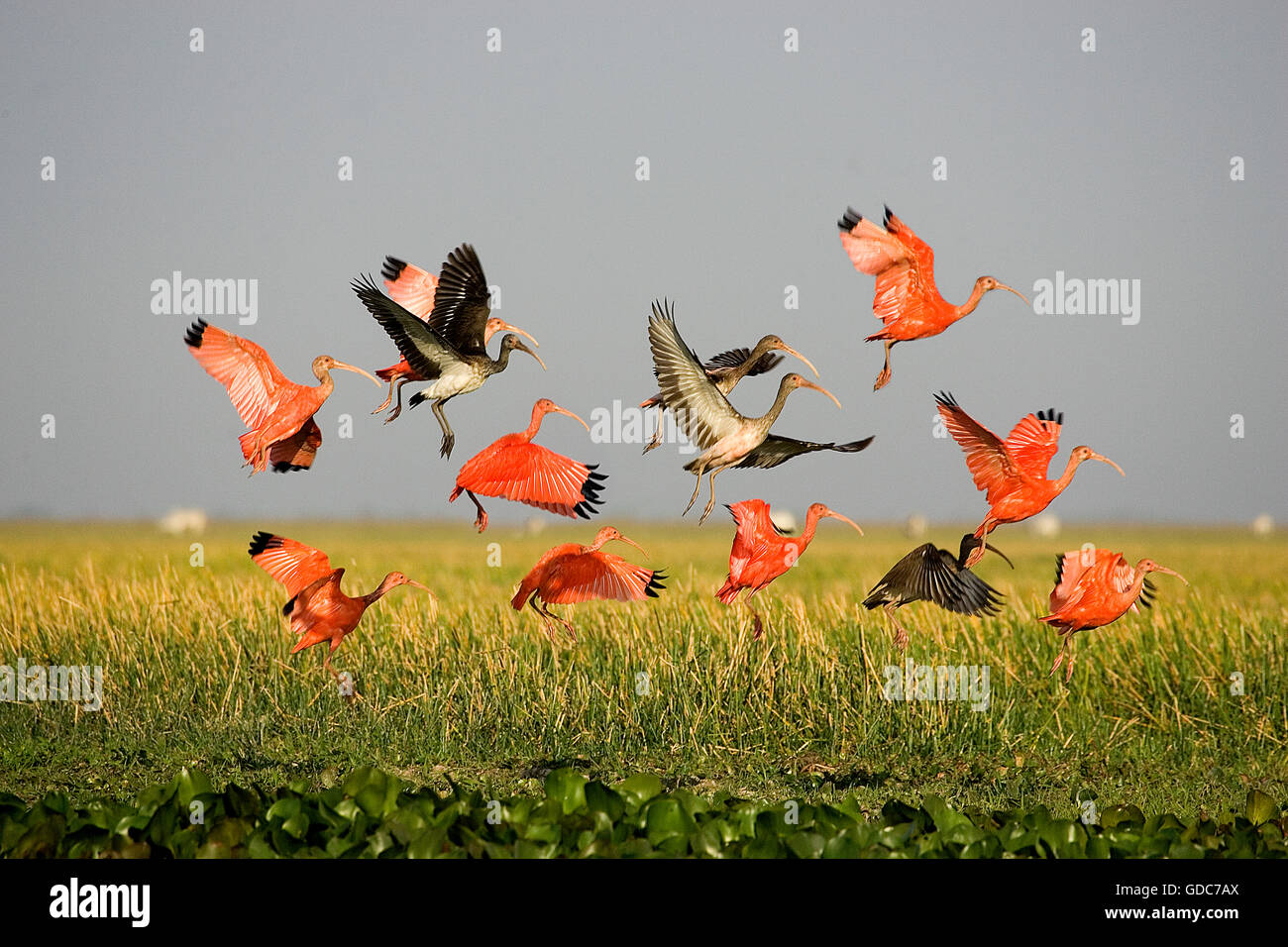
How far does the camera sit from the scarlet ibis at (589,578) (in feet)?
20.6

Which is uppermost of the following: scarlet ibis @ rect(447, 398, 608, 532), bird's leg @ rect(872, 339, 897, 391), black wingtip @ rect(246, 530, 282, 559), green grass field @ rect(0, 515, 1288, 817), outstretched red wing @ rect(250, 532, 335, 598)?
bird's leg @ rect(872, 339, 897, 391)

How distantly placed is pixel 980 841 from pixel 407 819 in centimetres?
231

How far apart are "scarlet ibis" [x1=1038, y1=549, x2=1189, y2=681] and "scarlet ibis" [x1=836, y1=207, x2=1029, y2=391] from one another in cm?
140

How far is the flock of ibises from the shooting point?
5516 mm

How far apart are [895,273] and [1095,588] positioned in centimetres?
185

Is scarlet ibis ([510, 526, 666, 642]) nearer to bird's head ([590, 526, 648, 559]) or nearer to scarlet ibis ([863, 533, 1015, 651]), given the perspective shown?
bird's head ([590, 526, 648, 559])

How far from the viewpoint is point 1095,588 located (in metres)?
5.97

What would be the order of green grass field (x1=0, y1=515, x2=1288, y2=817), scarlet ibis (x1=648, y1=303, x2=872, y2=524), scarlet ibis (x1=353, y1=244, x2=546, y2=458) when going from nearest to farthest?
scarlet ibis (x1=648, y1=303, x2=872, y2=524) → scarlet ibis (x1=353, y1=244, x2=546, y2=458) → green grass field (x1=0, y1=515, x2=1288, y2=817)

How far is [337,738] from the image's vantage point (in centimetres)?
839

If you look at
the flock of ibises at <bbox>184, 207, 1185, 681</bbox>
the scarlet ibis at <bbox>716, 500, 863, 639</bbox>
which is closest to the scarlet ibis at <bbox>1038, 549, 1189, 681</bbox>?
the flock of ibises at <bbox>184, 207, 1185, 681</bbox>

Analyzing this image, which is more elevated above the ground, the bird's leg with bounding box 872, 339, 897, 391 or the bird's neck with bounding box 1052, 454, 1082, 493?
the bird's leg with bounding box 872, 339, 897, 391
